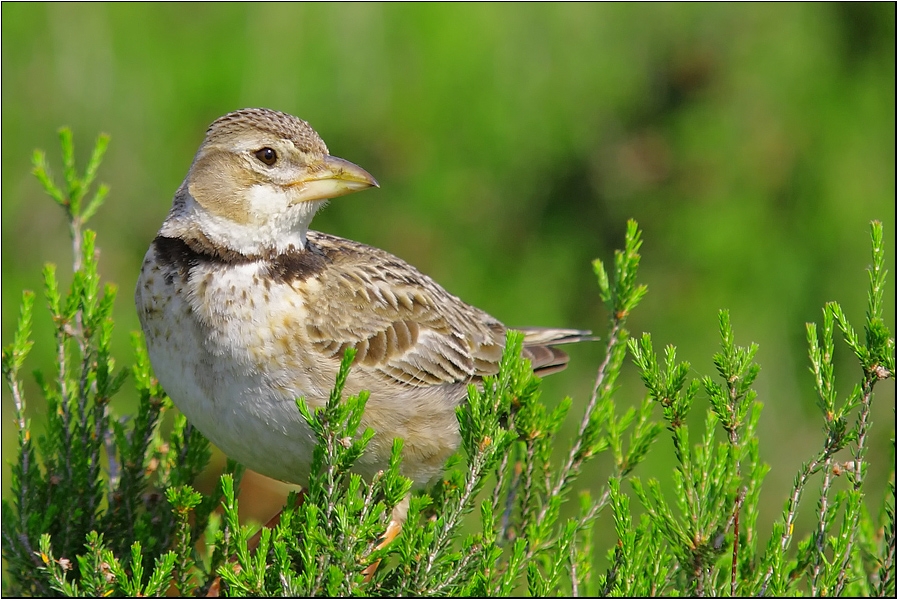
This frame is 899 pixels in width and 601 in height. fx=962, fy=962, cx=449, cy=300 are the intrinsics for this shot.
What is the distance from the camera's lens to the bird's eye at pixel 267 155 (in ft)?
12.7

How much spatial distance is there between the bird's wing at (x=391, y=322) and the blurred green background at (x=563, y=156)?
266 centimetres

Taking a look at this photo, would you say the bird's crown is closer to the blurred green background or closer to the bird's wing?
the bird's wing

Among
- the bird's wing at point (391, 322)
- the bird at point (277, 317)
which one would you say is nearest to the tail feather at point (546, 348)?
the bird's wing at point (391, 322)

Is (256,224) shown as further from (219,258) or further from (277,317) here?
(277,317)

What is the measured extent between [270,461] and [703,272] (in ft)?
15.8

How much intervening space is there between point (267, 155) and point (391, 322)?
878 mm

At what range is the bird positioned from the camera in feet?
11.8

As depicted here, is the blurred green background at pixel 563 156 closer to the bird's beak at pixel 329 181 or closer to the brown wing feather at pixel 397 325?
the brown wing feather at pixel 397 325

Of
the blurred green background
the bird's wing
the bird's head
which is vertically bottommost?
the bird's wing

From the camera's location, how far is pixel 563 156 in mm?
7598

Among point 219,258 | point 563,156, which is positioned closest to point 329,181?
point 219,258

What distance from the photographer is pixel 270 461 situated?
3680 mm

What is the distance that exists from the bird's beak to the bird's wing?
0.34 metres

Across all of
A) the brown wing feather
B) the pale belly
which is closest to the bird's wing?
the brown wing feather
